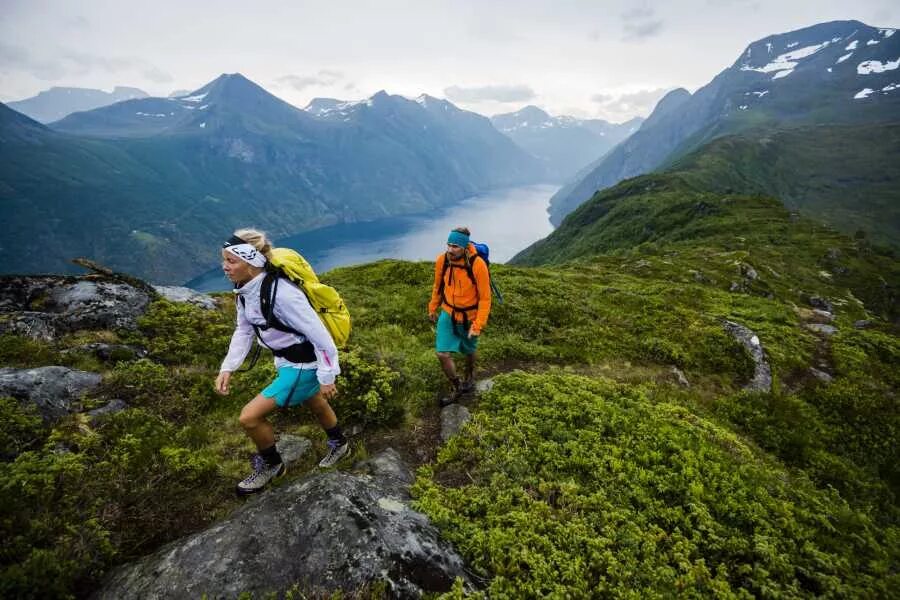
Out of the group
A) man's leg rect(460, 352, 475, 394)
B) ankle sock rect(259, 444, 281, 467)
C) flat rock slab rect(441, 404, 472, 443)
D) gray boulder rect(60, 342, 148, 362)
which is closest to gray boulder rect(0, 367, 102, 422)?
gray boulder rect(60, 342, 148, 362)

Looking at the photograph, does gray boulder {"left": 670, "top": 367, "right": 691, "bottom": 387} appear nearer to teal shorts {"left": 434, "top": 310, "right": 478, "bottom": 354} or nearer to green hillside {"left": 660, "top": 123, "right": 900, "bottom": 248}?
teal shorts {"left": 434, "top": 310, "right": 478, "bottom": 354}

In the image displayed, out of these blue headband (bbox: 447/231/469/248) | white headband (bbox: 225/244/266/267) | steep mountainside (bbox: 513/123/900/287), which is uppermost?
white headband (bbox: 225/244/266/267)

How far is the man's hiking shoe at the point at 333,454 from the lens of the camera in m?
7.08

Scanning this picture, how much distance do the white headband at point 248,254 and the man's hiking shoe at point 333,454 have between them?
3422 millimetres

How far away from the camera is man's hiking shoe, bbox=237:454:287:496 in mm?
6371

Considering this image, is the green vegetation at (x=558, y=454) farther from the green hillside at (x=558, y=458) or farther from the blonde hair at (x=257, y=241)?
the blonde hair at (x=257, y=241)

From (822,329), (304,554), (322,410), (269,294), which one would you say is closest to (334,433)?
(322,410)

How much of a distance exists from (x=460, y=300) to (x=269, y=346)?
4.25m

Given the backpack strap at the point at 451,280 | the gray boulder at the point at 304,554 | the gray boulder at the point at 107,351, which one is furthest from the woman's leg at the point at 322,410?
the gray boulder at the point at 107,351

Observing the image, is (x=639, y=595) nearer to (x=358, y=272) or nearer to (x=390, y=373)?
(x=390, y=373)

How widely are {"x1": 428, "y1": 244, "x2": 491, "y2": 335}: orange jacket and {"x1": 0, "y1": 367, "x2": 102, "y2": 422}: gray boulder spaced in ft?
23.5

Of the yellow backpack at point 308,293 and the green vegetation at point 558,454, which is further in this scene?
the yellow backpack at point 308,293

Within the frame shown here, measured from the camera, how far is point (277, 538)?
15.8ft

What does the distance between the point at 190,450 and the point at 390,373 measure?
14.1 feet
